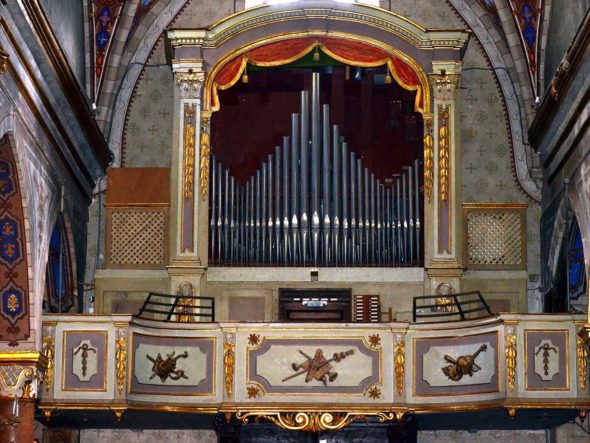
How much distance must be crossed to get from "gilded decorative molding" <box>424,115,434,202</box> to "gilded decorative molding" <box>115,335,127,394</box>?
600cm

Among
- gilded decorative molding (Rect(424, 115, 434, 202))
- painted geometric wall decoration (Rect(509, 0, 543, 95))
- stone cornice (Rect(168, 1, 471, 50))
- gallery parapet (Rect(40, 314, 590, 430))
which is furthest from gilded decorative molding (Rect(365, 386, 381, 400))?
painted geometric wall decoration (Rect(509, 0, 543, 95))

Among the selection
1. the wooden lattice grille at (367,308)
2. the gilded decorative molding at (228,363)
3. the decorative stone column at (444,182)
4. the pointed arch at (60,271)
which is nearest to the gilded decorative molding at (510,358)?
the decorative stone column at (444,182)

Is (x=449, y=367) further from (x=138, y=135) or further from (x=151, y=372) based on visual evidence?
(x=138, y=135)

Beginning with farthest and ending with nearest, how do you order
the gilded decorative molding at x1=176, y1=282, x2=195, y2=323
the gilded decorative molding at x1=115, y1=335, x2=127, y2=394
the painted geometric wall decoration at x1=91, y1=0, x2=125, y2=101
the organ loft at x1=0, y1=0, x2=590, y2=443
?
1. the painted geometric wall decoration at x1=91, y1=0, x2=125, y2=101
2. the gilded decorative molding at x1=176, y1=282, x2=195, y2=323
3. the gilded decorative molding at x1=115, y1=335, x2=127, y2=394
4. the organ loft at x1=0, y1=0, x2=590, y2=443

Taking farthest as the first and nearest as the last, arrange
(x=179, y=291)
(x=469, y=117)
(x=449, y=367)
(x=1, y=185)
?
1. (x=469, y=117)
2. (x=179, y=291)
3. (x=449, y=367)
4. (x=1, y=185)

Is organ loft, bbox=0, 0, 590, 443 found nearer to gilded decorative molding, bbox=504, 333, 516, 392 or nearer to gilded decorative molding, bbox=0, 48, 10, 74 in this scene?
gilded decorative molding, bbox=504, 333, 516, 392

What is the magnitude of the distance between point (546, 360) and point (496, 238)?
4.37 m

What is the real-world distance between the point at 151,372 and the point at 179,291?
214 cm

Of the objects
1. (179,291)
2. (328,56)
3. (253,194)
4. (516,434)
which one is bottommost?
(516,434)

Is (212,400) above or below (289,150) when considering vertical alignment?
below

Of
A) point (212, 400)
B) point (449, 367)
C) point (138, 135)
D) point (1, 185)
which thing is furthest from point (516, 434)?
point (1, 185)

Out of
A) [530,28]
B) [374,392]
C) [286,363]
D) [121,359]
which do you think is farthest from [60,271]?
[530,28]

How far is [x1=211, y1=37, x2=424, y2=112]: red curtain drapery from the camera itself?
90.9 ft

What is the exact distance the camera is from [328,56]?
28.2m
